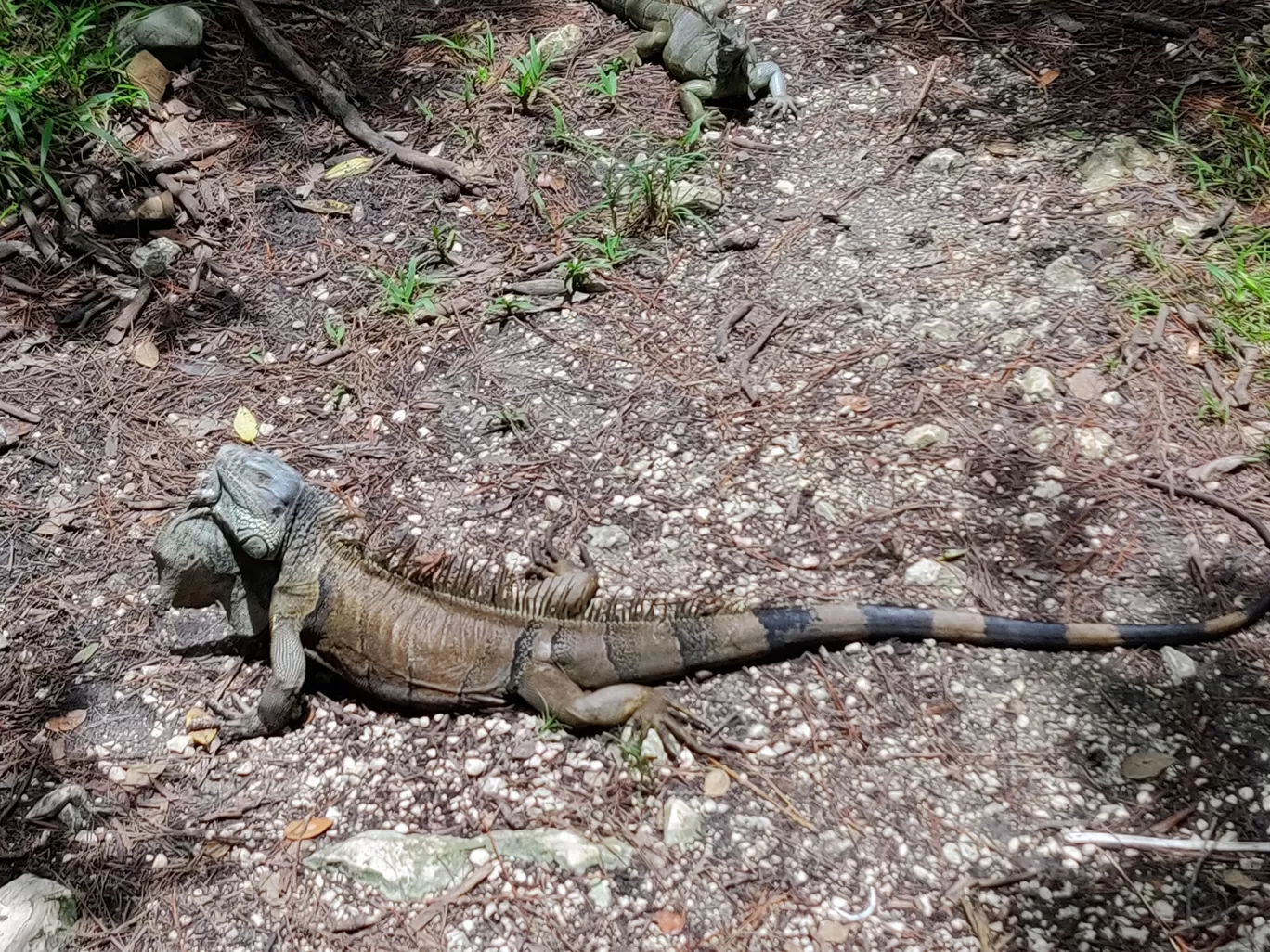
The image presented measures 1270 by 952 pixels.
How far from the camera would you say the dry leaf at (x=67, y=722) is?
2803 mm

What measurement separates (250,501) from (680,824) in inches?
57.0

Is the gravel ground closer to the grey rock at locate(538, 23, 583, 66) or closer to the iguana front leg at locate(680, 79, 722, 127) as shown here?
the iguana front leg at locate(680, 79, 722, 127)

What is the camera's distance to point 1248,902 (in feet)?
6.91

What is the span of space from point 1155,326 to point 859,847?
2.14m

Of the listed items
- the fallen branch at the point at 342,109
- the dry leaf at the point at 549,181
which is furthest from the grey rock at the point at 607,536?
the fallen branch at the point at 342,109

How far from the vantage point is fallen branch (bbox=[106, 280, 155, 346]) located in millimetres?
3945

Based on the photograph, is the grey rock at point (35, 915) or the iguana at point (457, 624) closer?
the grey rock at point (35, 915)

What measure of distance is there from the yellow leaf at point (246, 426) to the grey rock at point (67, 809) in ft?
4.41

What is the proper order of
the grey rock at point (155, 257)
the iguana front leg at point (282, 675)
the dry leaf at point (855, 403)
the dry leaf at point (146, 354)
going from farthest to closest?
1. the grey rock at point (155, 257)
2. the dry leaf at point (146, 354)
3. the dry leaf at point (855, 403)
4. the iguana front leg at point (282, 675)

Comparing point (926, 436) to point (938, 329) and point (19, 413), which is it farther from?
point (19, 413)

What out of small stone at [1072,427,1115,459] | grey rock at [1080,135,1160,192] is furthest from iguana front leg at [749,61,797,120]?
small stone at [1072,427,1115,459]

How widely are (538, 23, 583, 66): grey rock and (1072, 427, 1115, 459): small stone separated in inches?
130

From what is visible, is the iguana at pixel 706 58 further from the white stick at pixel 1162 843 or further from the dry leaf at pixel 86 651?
the white stick at pixel 1162 843

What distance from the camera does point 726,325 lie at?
372 centimetres
